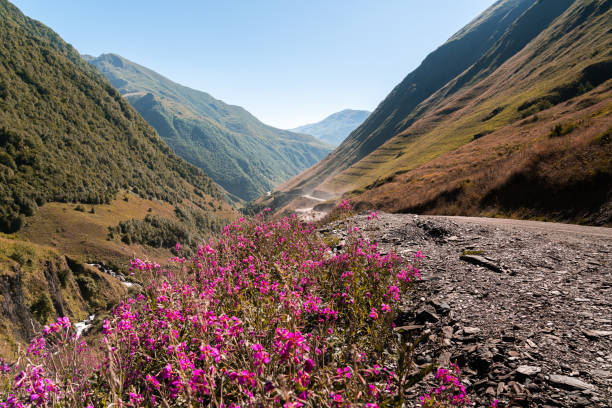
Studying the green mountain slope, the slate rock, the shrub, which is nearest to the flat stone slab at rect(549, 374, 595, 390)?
the slate rock

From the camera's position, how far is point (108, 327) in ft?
12.4

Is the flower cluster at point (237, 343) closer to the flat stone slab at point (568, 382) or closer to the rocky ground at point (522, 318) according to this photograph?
the rocky ground at point (522, 318)

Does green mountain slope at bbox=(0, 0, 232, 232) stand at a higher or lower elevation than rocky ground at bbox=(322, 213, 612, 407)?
higher

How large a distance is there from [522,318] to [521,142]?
51.0 m

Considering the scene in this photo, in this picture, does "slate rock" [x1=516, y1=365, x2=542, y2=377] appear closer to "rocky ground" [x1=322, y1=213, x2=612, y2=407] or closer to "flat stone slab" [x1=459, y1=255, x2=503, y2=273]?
"rocky ground" [x1=322, y1=213, x2=612, y2=407]

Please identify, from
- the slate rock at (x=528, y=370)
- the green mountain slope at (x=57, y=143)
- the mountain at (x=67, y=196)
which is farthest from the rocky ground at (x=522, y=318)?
the green mountain slope at (x=57, y=143)

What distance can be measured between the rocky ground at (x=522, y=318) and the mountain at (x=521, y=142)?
9.74 m

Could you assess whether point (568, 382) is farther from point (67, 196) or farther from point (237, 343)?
point (67, 196)

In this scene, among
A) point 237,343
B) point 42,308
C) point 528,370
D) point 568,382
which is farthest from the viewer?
point 42,308

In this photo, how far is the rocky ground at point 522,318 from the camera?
3.74 metres

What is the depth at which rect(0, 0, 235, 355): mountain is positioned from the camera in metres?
57.4

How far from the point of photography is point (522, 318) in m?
5.26

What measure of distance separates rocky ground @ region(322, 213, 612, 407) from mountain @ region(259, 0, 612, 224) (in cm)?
974

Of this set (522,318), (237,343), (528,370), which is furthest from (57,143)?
(528,370)
